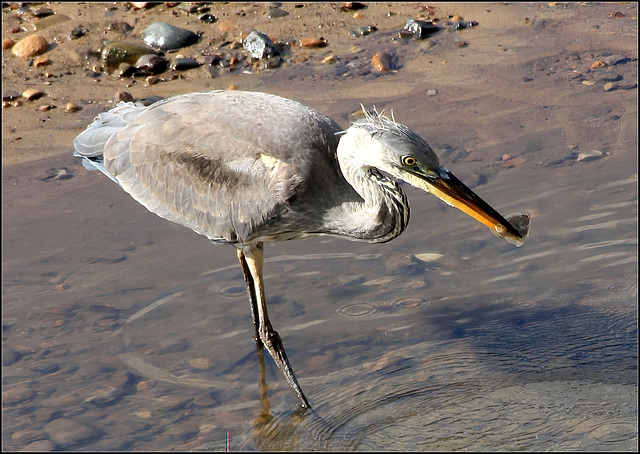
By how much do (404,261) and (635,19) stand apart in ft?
14.7

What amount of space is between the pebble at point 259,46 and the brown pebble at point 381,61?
0.95 m

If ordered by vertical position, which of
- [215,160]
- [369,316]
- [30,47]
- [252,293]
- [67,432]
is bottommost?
[67,432]

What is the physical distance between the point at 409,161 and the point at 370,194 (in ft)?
1.22

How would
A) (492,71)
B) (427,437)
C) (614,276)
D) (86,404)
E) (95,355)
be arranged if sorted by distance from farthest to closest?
1. (492,71)
2. (614,276)
3. (95,355)
4. (86,404)
5. (427,437)

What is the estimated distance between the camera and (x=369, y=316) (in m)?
5.37

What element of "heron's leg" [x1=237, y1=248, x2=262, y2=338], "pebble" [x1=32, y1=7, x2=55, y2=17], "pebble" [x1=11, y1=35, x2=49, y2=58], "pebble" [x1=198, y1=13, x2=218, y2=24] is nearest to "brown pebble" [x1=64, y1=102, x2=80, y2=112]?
"pebble" [x1=11, y1=35, x2=49, y2=58]

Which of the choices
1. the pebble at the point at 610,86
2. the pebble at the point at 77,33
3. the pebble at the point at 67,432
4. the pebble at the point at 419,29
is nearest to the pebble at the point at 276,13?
the pebble at the point at 419,29

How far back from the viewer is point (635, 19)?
8.50 meters

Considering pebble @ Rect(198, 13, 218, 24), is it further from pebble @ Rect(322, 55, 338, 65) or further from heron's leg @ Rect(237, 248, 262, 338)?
heron's leg @ Rect(237, 248, 262, 338)

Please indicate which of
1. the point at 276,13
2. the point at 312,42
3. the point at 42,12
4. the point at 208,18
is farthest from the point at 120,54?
the point at 312,42

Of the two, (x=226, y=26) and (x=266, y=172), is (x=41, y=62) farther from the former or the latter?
(x=266, y=172)

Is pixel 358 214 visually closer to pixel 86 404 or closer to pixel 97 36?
pixel 86 404

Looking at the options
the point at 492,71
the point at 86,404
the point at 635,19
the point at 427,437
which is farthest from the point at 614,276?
the point at 635,19

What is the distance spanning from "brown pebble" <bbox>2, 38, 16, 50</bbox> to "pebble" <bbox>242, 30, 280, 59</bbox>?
230cm
